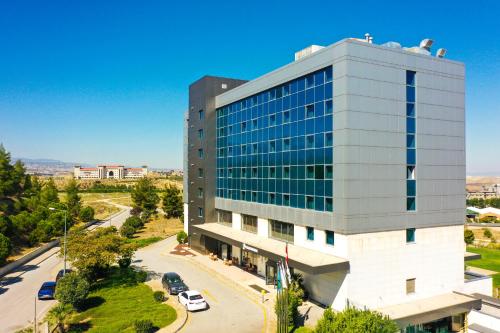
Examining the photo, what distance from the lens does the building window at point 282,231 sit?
35.6 metres

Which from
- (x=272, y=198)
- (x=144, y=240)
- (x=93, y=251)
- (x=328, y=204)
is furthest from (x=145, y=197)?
(x=328, y=204)

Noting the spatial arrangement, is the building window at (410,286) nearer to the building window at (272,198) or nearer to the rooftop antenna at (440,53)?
the building window at (272,198)

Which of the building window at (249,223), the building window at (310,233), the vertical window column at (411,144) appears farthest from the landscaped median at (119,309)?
the vertical window column at (411,144)

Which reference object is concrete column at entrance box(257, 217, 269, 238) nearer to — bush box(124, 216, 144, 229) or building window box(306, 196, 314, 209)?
building window box(306, 196, 314, 209)

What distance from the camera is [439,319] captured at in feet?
96.7

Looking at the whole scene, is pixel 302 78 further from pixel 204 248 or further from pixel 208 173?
pixel 204 248

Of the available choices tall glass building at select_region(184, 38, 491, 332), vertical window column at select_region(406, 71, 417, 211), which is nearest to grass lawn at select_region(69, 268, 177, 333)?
tall glass building at select_region(184, 38, 491, 332)

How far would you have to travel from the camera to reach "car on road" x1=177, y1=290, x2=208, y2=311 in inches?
1173

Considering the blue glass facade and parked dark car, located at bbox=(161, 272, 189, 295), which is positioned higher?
the blue glass facade

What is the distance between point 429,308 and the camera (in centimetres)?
2802

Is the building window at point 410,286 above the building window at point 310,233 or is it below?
below

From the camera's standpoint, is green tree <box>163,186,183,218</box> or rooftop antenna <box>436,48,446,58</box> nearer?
rooftop antenna <box>436,48,446,58</box>

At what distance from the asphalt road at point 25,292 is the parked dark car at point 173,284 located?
10160mm

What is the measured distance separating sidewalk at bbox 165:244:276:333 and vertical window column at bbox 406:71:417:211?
14507 millimetres
